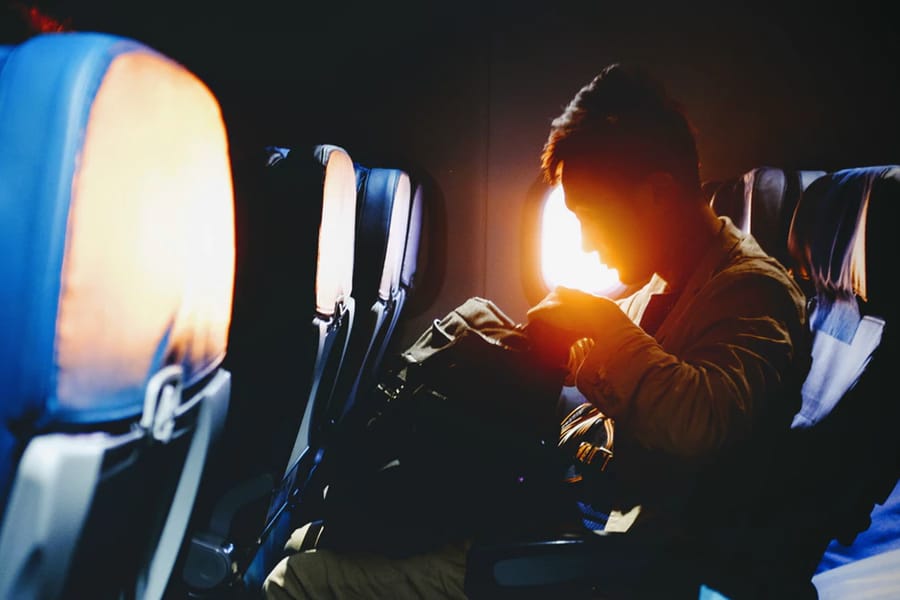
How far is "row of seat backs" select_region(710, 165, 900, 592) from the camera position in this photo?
1.01 meters

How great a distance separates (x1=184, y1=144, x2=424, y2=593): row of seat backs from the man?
0.24 meters

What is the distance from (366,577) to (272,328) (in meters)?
0.59

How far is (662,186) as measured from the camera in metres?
1.34

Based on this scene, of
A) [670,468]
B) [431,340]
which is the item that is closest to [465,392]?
[431,340]

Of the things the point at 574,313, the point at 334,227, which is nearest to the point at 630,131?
the point at 574,313

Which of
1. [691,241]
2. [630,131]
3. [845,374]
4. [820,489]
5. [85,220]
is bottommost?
[820,489]

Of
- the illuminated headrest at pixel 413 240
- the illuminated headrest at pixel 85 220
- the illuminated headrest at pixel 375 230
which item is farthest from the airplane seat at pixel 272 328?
the illuminated headrest at pixel 413 240

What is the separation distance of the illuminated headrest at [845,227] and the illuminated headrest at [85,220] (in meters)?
1.19

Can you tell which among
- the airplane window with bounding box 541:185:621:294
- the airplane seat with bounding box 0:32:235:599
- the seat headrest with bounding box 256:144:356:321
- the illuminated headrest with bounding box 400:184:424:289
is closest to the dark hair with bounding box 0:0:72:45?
the airplane seat with bounding box 0:32:235:599

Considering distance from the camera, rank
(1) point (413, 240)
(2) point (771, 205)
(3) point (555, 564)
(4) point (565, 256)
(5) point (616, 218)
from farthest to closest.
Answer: (4) point (565, 256)
(1) point (413, 240)
(2) point (771, 205)
(5) point (616, 218)
(3) point (555, 564)

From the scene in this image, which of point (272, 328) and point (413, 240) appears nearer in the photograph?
point (272, 328)

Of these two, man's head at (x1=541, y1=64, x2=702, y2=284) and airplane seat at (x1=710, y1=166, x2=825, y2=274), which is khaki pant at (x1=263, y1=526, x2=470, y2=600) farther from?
airplane seat at (x1=710, y1=166, x2=825, y2=274)

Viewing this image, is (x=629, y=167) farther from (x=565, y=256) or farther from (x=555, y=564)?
(x=565, y=256)

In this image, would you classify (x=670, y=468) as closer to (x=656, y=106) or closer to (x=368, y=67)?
(x=656, y=106)
